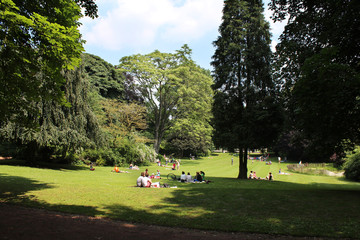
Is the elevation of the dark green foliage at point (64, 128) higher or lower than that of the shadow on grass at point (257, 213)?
higher

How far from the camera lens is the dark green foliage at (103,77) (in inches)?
1902

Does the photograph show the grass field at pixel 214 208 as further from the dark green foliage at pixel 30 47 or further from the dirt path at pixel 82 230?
the dark green foliage at pixel 30 47

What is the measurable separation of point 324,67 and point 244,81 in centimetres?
1106

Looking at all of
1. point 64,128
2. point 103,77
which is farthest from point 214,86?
point 103,77

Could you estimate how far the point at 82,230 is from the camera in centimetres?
620

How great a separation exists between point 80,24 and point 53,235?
838 centimetres

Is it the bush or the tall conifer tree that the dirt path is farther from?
the bush

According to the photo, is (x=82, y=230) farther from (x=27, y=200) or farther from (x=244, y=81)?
(x=244, y=81)

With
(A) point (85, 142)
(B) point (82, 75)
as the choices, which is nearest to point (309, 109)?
(A) point (85, 142)

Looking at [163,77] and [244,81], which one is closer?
[244,81]

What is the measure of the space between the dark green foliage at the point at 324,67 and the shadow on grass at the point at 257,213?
3.70m

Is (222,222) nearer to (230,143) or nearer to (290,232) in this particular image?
(290,232)

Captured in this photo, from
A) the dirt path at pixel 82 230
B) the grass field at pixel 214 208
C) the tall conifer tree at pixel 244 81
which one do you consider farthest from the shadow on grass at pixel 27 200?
the tall conifer tree at pixel 244 81

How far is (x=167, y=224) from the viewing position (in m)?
7.07
